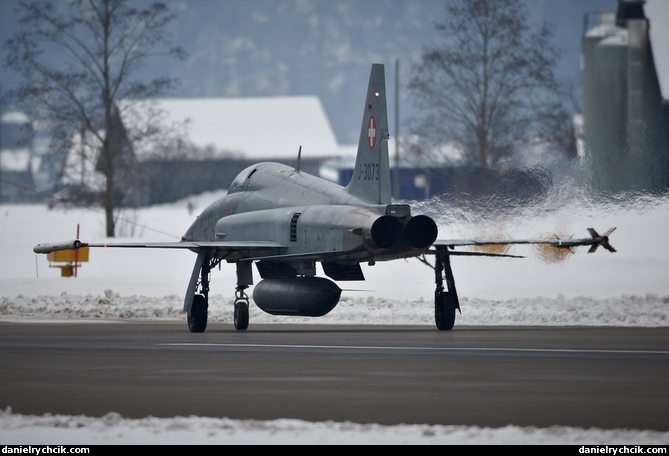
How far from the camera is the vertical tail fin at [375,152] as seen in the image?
25.2 metres

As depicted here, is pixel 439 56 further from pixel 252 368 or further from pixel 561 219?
pixel 252 368

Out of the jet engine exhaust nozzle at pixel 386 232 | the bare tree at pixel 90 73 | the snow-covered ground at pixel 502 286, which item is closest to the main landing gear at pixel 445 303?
the jet engine exhaust nozzle at pixel 386 232

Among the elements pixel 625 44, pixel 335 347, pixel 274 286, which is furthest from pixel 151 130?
pixel 335 347

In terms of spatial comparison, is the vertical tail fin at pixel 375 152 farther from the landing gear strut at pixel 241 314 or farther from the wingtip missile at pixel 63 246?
the wingtip missile at pixel 63 246

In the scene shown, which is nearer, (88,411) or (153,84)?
(88,411)

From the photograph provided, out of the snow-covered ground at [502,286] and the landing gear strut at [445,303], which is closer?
the landing gear strut at [445,303]

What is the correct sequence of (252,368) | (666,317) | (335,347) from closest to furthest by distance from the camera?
1. (252,368)
2. (335,347)
3. (666,317)

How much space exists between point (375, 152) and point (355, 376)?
32.3 feet

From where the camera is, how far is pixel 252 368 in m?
17.0

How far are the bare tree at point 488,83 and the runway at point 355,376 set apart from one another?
36646 mm

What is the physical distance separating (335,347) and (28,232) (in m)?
57.8

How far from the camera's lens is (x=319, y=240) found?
2559 cm

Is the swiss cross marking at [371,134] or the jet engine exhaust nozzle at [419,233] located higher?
the swiss cross marking at [371,134]

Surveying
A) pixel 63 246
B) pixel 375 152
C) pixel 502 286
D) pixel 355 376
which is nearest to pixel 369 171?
pixel 375 152
